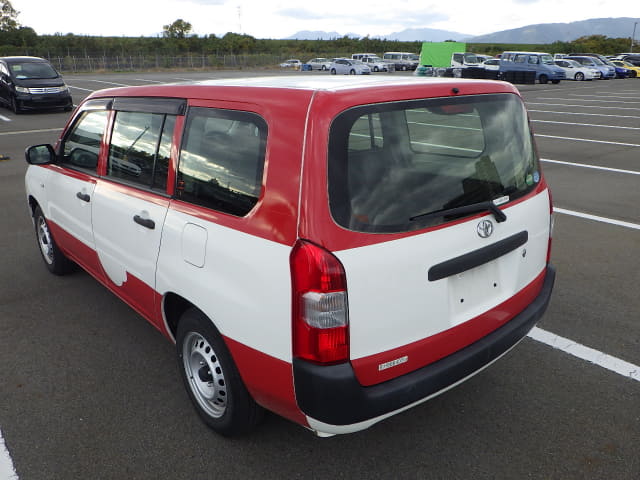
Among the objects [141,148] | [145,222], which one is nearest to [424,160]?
[145,222]

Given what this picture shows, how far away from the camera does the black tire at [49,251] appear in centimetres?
459

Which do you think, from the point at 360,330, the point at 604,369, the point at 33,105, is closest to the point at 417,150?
the point at 360,330

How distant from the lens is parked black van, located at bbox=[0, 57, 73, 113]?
53.9 ft

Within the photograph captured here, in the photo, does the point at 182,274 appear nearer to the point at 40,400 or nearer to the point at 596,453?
the point at 40,400

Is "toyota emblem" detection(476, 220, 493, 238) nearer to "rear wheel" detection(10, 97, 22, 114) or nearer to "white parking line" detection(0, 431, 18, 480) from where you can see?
"white parking line" detection(0, 431, 18, 480)

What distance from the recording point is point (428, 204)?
7.20ft

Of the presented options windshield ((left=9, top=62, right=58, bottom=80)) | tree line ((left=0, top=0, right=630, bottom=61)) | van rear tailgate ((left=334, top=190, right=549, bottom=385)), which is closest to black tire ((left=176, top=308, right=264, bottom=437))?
van rear tailgate ((left=334, top=190, right=549, bottom=385))

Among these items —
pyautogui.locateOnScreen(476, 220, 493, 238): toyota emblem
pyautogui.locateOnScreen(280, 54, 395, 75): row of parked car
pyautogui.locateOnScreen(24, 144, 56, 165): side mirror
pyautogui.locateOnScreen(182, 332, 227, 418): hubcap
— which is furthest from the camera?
pyautogui.locateOnScreen(280, 54, 395, 75): row of parked car

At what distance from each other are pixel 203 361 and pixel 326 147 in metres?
1.40

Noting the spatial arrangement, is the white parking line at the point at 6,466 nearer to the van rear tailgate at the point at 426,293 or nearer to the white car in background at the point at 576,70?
the van rear tailgate at the point at 426,293

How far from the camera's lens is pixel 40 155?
393cm

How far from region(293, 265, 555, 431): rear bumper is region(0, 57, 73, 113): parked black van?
17620mm

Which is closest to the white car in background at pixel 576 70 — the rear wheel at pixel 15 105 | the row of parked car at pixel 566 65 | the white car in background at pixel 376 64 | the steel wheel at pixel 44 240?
the row of parked car at pixel 566 65

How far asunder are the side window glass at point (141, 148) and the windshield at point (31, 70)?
16.4 metres
